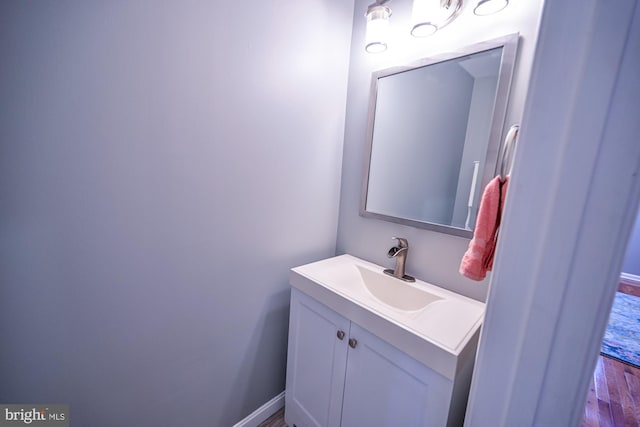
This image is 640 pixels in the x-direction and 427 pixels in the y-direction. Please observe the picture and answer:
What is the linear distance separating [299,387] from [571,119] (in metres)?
1.40

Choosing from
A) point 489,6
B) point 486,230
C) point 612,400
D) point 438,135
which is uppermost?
point 489,6

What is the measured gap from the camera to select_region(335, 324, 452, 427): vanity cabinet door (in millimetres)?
730

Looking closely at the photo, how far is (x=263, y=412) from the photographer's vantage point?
1318 mm

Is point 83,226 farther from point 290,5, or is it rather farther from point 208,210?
point 290,5

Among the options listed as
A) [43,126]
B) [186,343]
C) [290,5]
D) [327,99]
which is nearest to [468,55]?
[327,99]

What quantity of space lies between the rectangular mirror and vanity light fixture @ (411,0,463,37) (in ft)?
0.39

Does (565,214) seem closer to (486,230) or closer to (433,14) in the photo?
(486,230)

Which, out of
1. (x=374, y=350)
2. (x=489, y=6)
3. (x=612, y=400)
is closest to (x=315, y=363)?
(x=374, y=350)

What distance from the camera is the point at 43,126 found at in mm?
669

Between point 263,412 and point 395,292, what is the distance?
3.21ft

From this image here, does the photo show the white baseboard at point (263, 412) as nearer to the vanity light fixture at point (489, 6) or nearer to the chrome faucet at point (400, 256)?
the chrome faucet at point (400, 256)

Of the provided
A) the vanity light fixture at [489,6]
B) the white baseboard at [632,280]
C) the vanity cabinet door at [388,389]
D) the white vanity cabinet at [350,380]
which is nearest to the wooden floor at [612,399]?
the white vanity cabinet at [350,380]

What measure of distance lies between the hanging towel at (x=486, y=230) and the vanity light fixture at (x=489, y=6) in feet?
2.23

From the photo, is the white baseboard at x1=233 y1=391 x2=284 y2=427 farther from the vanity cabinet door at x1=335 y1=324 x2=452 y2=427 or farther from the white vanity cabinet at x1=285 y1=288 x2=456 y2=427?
the vanity cabinet door at x1=335 y1=324 x2=452 y2=427
